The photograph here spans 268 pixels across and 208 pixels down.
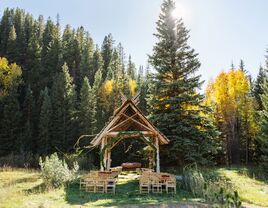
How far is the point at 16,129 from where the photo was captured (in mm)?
43031

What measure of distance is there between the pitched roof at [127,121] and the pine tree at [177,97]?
2879mm

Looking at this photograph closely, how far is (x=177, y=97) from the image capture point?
20031mm

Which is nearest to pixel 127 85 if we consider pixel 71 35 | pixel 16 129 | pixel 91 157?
pixel 91 157

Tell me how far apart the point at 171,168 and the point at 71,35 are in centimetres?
5279

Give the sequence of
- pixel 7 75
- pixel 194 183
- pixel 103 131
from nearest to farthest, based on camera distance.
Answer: pixel 194 183, pixel 103 131, pixel 7 75

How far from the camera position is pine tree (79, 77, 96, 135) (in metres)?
39.0

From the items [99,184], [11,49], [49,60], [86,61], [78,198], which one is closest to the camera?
[78,198]

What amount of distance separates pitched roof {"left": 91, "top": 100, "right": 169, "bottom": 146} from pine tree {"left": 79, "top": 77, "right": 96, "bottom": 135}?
21031 millimetres

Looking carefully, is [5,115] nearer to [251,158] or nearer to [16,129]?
[16,129]

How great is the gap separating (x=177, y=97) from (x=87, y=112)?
874 inches

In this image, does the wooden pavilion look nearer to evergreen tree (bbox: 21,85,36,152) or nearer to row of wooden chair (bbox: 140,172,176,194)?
row of wooden chair (bbox: 140,172,176,194)

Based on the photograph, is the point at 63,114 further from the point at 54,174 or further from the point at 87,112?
the point at 54,174

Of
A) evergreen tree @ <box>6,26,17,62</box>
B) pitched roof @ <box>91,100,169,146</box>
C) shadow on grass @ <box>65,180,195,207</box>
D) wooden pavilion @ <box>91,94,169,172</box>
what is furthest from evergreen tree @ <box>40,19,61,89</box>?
shadow on grass @ <box>65,180,195,207</box>

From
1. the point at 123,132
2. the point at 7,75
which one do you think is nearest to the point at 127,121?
the point at 123,132
